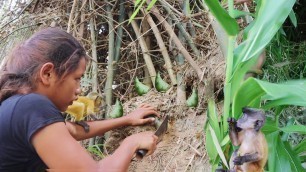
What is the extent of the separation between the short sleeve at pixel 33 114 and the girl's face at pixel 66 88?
95 mm

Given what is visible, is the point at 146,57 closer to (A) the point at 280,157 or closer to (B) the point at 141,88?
(B) the point at 141,88

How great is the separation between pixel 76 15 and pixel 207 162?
1001mm

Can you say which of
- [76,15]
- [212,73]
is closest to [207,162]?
[212,73]

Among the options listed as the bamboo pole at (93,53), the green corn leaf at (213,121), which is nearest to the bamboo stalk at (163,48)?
the bamboo pole at (93,53)

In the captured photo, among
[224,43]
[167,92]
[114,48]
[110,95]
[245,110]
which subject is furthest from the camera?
[114,48]

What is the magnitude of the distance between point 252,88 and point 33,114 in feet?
1.64

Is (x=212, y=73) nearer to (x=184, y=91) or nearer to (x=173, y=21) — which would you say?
(x=184, y=91)

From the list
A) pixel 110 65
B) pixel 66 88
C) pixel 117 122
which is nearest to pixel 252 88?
pixel 66 88

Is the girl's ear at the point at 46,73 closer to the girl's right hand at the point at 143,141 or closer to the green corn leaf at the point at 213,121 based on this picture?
the girl's right hand at the point at 143,141

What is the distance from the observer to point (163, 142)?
1.46 meters

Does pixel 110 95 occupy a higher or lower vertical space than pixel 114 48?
lower

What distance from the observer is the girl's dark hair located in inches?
42.5

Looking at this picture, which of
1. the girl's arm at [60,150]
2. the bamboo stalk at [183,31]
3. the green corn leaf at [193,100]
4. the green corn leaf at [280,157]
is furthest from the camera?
the bamboo stalk at [183,31]

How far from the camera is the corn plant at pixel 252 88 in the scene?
103cm
